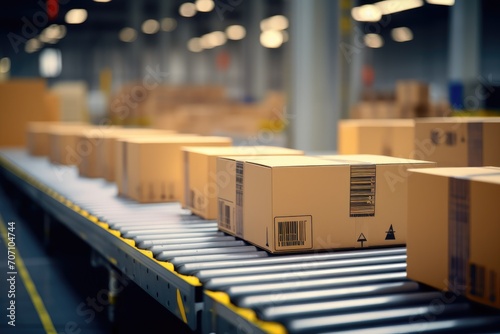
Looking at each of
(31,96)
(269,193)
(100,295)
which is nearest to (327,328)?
(269,193)

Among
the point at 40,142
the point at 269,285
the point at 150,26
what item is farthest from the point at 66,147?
the point at 150,26

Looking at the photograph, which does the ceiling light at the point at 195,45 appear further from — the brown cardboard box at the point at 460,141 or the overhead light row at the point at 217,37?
the brown cardboard box at the point at 460,141

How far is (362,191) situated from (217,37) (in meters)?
26.0

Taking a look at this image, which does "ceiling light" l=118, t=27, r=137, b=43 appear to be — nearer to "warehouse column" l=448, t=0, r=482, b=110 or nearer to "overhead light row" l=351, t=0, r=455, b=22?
"overhead light row" l=351, t=0, r=455, b=22

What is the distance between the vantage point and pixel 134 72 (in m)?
23.2

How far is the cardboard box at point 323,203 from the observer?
2854 mm

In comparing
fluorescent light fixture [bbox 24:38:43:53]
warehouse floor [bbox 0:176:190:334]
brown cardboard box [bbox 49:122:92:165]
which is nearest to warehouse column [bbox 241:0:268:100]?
fluorescent light fixture [bbox 24:38:43:53]

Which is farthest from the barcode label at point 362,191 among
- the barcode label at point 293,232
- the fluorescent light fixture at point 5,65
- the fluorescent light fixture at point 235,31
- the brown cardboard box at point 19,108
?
the fluorescent light fixture at point 5,65

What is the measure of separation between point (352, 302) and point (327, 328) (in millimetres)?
252

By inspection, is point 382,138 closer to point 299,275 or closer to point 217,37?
point 299,275

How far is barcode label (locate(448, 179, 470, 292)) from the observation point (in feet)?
7.22

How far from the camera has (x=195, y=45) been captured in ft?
107

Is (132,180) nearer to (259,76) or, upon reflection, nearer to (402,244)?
(402,244)

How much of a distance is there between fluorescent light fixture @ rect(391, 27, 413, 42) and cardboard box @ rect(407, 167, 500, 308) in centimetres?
2850
